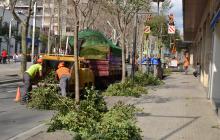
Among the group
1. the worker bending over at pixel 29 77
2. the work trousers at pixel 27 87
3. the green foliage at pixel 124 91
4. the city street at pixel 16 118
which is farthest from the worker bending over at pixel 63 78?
the green foliage at pixel 124 91

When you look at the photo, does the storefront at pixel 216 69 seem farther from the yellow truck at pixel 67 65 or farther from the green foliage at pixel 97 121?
the green foliage at pixel 97 121

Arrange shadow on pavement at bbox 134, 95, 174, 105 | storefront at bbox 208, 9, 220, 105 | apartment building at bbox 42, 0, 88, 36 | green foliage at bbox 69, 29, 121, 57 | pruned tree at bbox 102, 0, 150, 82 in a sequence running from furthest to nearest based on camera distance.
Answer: apartment building at bbox 42, 0, 88, 36
green foliage at bbox 69, 29, 121, 57
pruned tree at bbox 102, 0, 150, 82
shadow on pavement at bbox 134, 95, 174, 105
storefront at bbox 208, 9, 220, 105

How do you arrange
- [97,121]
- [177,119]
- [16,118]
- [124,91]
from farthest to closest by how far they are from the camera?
[124,91] < [16,118] < [177,119] < [97,121]

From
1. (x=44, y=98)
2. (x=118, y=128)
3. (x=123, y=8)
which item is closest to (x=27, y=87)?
(x=44, y=98)

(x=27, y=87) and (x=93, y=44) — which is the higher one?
(x=93, y=44)

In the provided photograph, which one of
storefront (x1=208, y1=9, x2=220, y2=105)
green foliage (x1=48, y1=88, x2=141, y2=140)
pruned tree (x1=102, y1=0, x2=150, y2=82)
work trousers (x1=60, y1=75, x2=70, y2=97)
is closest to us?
green foliage (x1=48, y1=88, x2=141, y2=140)

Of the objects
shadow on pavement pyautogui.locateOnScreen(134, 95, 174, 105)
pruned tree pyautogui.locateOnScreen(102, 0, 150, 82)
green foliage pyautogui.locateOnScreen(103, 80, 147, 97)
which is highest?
pruned tree pyautogui.locateOnScreen(102, 0, 150, 82)

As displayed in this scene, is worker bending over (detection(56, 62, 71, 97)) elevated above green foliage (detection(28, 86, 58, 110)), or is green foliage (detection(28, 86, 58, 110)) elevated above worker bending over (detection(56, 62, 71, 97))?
worker bending over (detection(56, 62, 71, 97))

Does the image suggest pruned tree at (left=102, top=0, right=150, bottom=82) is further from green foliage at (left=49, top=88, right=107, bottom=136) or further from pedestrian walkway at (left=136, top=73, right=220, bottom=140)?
green foliage at (left=49, top=88, right=107, bottom=136)

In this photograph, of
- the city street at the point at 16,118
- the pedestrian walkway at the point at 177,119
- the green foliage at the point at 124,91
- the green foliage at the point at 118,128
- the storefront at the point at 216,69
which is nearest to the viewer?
the green foliage at the point at 118,128

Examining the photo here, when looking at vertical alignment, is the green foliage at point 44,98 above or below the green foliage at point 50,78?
below

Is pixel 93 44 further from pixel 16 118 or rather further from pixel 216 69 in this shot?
pixel 16 118

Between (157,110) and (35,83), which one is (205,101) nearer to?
(157,110)

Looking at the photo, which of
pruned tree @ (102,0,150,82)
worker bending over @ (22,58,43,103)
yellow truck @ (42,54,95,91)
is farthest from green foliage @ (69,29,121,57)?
worker bending over @ (22,58,43,103)
